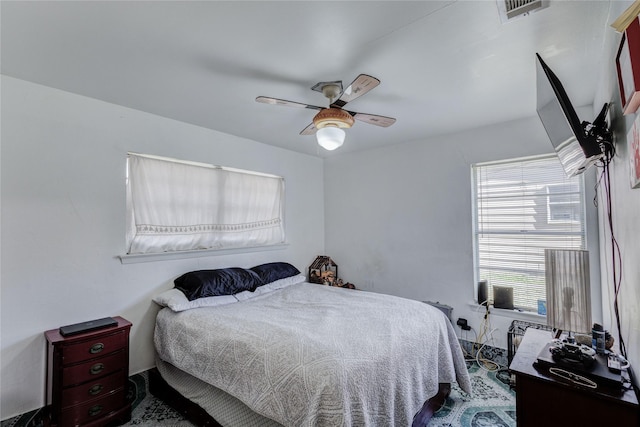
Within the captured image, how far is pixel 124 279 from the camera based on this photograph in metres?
2.61

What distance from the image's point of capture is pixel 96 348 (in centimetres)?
209

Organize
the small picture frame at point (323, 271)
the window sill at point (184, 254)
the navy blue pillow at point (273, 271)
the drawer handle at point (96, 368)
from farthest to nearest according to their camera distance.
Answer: the small picture frame at point (323, 271) < the navy blue pillow at point (273, 271) < the window sill at point (184, 254) < the drawer handle at point (96, 368)

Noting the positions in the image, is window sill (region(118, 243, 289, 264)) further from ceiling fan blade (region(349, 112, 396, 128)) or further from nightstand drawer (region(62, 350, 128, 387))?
ceiling fan blade (region(349, 112, 396, 128))

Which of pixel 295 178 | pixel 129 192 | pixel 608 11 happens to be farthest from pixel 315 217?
pixel 608 11

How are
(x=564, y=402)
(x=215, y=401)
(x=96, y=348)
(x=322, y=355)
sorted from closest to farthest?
(x=564, y=402) < (x=322, y=355) < (x=215, y=401) < (x=96, y=348)

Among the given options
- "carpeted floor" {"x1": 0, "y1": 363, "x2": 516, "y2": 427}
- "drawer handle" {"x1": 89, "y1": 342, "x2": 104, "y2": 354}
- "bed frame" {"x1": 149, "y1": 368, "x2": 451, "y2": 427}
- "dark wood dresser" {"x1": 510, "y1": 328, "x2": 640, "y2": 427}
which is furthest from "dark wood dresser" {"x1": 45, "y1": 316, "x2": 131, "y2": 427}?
"dark wood dresser" {"x1": 510, "y1": 328, "x2": 640, "y2": 427}

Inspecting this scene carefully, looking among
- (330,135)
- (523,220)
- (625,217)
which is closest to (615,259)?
(625,217)

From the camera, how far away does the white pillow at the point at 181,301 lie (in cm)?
255

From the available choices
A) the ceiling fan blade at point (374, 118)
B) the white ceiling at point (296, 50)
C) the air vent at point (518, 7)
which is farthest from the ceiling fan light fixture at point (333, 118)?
the air vent at point (518, 7)

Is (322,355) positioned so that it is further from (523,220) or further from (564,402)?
(523,220)

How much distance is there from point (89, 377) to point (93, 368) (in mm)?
58

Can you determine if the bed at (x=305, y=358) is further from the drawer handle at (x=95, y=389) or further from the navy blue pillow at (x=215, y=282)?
the drawer handle at (x=95, y=389)

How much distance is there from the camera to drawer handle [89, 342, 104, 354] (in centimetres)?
207

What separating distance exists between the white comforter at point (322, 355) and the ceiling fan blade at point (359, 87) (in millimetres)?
1578
